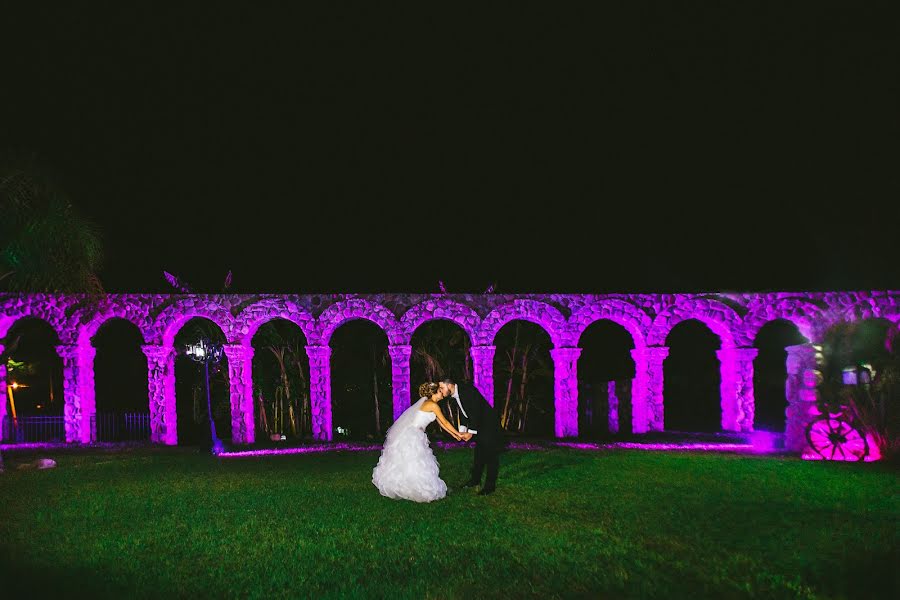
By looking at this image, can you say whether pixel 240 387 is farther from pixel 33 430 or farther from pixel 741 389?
pixel 741 389

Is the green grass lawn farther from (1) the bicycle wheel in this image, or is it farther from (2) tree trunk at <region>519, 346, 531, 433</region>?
(2) tree trunk at <region>519, 346, 531, 433</region>

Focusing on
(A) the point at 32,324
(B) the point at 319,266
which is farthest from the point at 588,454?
(A) the point at 32,324

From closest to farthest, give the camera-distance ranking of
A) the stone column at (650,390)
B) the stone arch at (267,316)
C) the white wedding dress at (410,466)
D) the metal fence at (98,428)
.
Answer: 1. the white wedding dress at (410,466)
2. the stone arch at (267,316)
3. the stone column at (650,390)
4. the metal fence at (98,428)

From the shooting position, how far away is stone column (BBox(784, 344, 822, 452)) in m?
13.6

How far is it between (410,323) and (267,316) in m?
3.68

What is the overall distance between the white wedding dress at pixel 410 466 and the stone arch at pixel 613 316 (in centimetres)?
969

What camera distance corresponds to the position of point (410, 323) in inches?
723

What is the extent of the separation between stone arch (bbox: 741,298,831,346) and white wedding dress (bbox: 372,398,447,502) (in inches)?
A: 461

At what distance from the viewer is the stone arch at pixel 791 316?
1778 centimetres

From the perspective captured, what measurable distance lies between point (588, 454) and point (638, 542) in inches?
300

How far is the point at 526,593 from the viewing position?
564 cm

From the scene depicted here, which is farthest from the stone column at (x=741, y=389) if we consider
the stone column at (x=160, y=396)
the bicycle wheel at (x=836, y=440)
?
the stone column at (x=160, y=396)

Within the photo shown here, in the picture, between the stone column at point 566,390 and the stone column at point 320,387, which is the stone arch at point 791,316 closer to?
the stone column at point 566,390

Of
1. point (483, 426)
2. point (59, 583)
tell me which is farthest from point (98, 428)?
point (59, 583)
